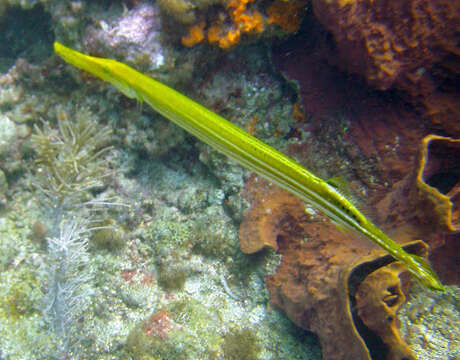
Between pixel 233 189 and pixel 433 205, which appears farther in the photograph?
pixel 233 189

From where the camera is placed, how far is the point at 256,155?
6.89 ft

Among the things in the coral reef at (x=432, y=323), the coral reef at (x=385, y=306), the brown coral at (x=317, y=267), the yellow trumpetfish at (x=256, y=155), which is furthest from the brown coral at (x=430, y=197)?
the yellow trumpetfish at (x=256, y=155)

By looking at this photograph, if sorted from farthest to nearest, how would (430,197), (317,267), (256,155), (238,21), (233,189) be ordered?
1. (233,189)
2. (238,21)
3. (317,267)
4. (430,197)
5. (256,155)

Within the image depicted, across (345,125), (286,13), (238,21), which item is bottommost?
(345,125)

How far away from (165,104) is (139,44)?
7.12 ft

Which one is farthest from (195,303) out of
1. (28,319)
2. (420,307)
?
(420,307)

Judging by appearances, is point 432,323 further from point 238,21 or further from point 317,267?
point 238,21

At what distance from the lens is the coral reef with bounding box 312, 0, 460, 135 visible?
3291 mm

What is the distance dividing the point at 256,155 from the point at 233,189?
7.42ft

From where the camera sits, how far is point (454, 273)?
10.4ft

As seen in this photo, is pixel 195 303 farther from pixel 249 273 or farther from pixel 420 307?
pixel 420 307

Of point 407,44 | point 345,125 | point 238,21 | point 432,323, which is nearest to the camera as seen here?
point 432,323

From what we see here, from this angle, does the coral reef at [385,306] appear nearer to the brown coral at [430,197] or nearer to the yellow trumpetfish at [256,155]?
the brown coral at [430,197]

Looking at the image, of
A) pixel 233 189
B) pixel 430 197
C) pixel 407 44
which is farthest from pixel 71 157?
pixel 407 44
